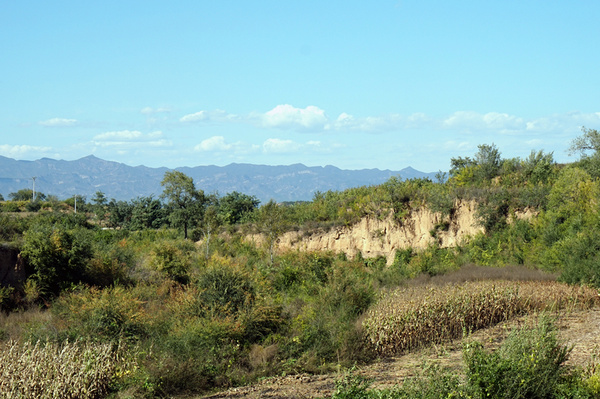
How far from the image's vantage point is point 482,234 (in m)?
27.0

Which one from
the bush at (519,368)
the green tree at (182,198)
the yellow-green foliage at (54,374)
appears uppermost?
the green tree at (182,198)

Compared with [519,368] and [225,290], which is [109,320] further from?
[519,368]

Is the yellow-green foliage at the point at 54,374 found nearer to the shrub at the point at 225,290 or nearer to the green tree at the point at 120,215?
the shrub at the point at 225,290

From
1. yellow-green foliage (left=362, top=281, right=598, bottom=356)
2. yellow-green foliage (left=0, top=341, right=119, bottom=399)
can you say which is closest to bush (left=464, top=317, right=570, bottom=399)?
yellow-green foliage (left=362, top=281, right=598, bottom=356)

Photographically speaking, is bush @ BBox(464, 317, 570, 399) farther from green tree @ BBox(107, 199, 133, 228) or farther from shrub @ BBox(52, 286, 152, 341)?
green tree @ BBox(107, 199, 133, 228)

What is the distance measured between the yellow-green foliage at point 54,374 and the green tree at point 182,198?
26.6 m

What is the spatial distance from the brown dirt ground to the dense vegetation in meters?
0.48

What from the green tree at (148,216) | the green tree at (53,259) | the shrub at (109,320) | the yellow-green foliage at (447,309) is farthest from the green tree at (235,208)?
the shrub at (109,320)

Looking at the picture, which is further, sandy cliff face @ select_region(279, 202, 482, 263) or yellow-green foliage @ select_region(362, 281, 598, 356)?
sandy cliff face @ select_region(279, 202, 482, 263)

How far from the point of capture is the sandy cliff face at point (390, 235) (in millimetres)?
28766

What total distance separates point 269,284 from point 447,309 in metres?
6.02

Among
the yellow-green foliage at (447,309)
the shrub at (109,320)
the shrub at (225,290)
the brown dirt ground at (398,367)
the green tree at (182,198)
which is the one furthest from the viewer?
the green tree at (182,198)

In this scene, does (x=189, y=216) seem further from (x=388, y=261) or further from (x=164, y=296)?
(x=164, y=296)

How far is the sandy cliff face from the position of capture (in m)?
28.8
